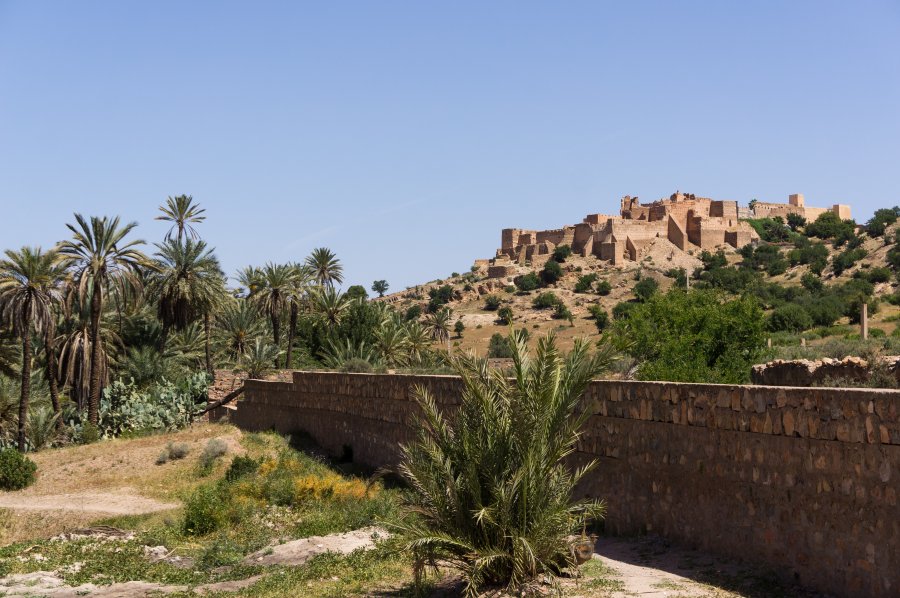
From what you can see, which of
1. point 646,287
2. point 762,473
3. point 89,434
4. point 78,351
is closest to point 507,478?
point 762,473

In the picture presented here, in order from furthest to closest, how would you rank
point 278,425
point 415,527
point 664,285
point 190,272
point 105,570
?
point 664,285, point 190,272, point 278,425, point 105,570, point 415,527

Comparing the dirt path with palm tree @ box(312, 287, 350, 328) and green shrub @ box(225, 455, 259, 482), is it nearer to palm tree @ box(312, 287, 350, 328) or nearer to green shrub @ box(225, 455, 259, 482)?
green shrub @ box(225, 455, 259, 482)

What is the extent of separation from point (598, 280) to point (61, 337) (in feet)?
184

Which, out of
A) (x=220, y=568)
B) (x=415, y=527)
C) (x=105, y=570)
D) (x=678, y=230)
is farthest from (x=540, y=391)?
(x=678, y=230)

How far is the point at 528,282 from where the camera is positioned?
282 feet

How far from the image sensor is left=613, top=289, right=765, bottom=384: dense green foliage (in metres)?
20.0

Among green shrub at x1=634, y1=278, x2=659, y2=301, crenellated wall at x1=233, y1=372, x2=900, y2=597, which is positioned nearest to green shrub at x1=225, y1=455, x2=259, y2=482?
crenellated wall at x1=233, y1=372, x2=900, y2=597

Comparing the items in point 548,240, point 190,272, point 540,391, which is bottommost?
point 540,391

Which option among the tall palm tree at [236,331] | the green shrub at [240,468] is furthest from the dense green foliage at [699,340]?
the tall palm tree at [236,331]

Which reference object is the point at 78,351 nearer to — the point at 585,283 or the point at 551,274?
the point at 585,283

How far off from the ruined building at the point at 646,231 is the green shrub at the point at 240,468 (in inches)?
2893

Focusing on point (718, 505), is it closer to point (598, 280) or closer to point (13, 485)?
point (13, 485)

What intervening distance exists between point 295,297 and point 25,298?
49.1 feet

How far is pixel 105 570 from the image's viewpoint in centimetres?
1262
